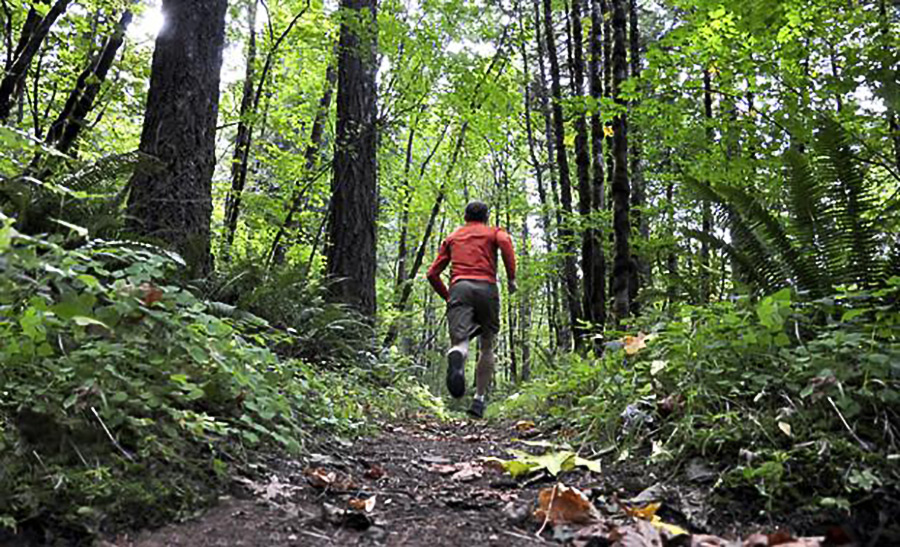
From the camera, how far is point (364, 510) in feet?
7.61

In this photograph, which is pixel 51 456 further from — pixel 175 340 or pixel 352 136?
pixel 352 136

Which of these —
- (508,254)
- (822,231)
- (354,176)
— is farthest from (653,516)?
(354,176)

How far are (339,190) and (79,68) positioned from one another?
4715 mm

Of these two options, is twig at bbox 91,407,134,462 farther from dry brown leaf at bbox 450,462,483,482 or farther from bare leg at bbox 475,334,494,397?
bare leg at bbox 475,334,494,397

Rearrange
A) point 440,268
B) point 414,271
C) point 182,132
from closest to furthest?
1. point 182,132
2. point 440,268
3. point 414,271

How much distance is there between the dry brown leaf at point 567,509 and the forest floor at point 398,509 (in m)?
0.01

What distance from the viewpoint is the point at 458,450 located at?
422 cm

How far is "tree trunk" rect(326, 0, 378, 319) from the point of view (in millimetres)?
8680

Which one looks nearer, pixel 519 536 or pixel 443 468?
pixel 519 536

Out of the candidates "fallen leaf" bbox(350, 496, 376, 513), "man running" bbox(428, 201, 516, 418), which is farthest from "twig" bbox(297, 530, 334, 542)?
"man running" bbox(428, 201, 516, 418)

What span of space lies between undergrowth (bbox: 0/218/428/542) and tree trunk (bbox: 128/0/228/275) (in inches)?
109

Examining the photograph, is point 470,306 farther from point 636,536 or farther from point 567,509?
point 636,536

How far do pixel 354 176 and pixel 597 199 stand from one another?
4014mm

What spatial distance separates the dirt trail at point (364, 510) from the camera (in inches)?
75.7
